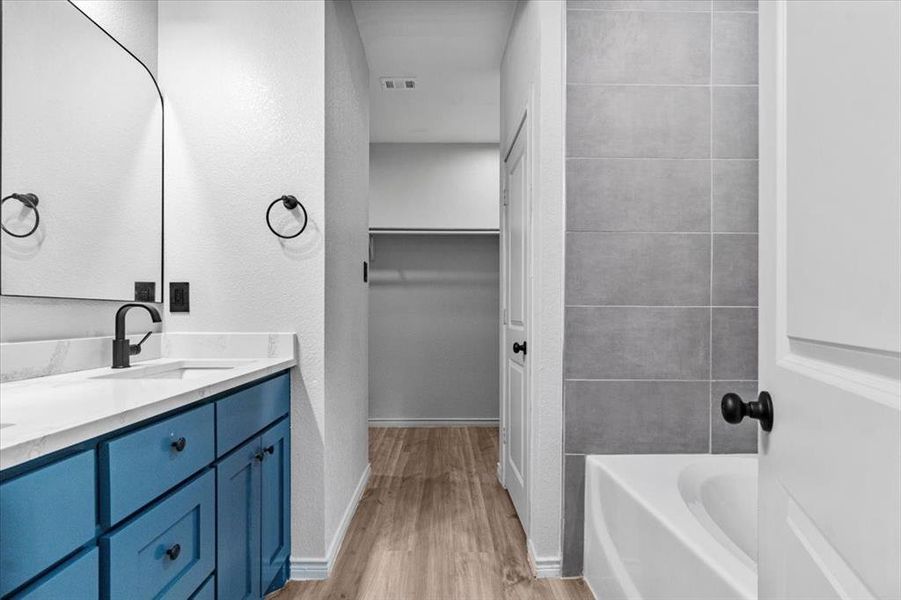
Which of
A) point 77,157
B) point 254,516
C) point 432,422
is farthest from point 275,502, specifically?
point 432,422

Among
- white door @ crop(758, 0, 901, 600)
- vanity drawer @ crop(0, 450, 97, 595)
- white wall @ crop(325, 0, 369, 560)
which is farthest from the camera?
white wall @ crop(325, 0, 369, 560)

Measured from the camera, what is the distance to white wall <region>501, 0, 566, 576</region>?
84.2 inches

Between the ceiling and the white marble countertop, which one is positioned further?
the ceiling

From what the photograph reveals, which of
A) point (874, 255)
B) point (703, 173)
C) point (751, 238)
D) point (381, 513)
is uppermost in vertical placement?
point (703, 173)

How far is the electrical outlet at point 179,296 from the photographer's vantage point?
2182 mm

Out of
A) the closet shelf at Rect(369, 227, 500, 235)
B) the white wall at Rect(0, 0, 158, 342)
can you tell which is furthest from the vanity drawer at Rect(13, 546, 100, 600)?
the closet shelf at Rect(369, 227, 500, 235)

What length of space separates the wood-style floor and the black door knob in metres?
1.47

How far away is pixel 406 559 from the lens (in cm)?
235

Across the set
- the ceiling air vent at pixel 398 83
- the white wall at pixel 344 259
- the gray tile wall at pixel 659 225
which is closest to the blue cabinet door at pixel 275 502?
the white wall at pixel 344 259

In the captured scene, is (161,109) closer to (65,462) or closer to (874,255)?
(65,462)

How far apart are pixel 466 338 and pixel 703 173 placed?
10.2 feet

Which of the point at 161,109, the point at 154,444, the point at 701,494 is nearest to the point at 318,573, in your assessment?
the point at 154,444

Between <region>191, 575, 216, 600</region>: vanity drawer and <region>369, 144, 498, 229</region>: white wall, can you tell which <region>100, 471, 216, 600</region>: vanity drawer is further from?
<region>369, 144, 498, 229</region>: white wall

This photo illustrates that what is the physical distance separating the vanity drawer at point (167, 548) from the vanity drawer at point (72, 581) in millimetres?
34
